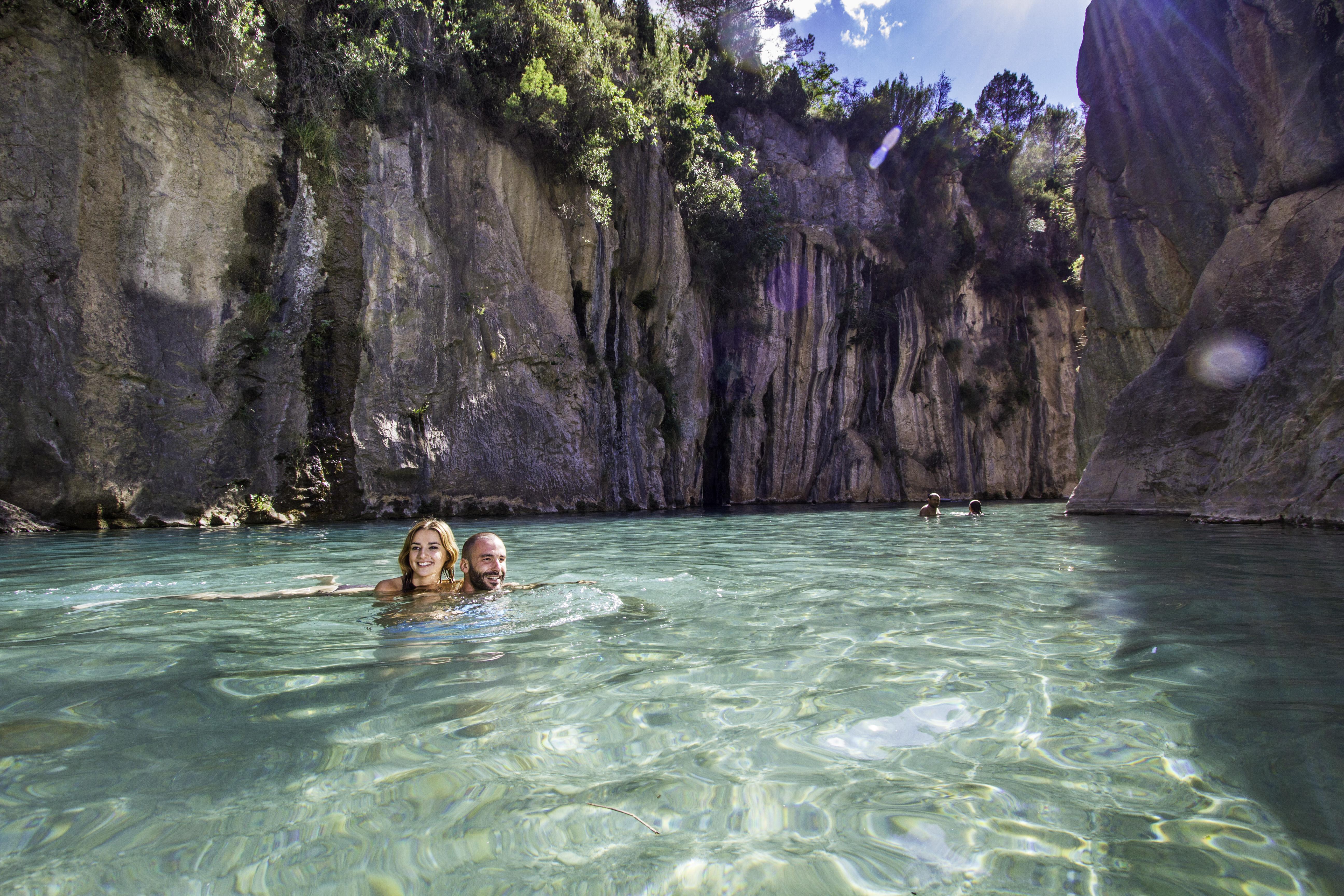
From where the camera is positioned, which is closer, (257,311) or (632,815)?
(632,815)

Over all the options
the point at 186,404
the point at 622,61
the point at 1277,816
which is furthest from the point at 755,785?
the point at 622,61

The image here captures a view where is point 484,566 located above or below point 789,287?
below

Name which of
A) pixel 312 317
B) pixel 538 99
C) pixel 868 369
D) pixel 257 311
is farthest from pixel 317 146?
pixel 868 369

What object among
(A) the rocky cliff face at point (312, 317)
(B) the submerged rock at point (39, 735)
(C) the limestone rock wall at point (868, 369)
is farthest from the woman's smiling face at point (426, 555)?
(C) the limestone rock wall at point (868, 369)

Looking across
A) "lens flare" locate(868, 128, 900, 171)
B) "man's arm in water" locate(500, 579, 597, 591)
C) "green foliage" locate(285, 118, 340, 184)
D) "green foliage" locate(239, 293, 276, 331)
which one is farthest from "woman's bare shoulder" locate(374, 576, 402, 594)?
"lens flare" locate(868, 128, 900, 171)

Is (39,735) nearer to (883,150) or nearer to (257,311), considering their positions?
(257,311)

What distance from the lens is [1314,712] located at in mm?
2221

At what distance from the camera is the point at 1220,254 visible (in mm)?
12789

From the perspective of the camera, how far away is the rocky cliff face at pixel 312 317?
10.5 metres

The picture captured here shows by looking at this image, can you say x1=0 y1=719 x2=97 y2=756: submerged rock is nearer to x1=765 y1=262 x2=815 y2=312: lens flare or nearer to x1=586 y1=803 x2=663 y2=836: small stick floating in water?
x1=586 y1=803 x2=663 y2=836: small stick floating in water

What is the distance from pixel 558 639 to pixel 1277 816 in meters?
2.46

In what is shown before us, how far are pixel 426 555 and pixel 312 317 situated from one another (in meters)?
10.5

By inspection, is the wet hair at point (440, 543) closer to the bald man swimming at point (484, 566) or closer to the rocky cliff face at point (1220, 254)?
the bald man swimming at point (484, 566)

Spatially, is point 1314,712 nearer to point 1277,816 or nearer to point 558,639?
point 1277,816
